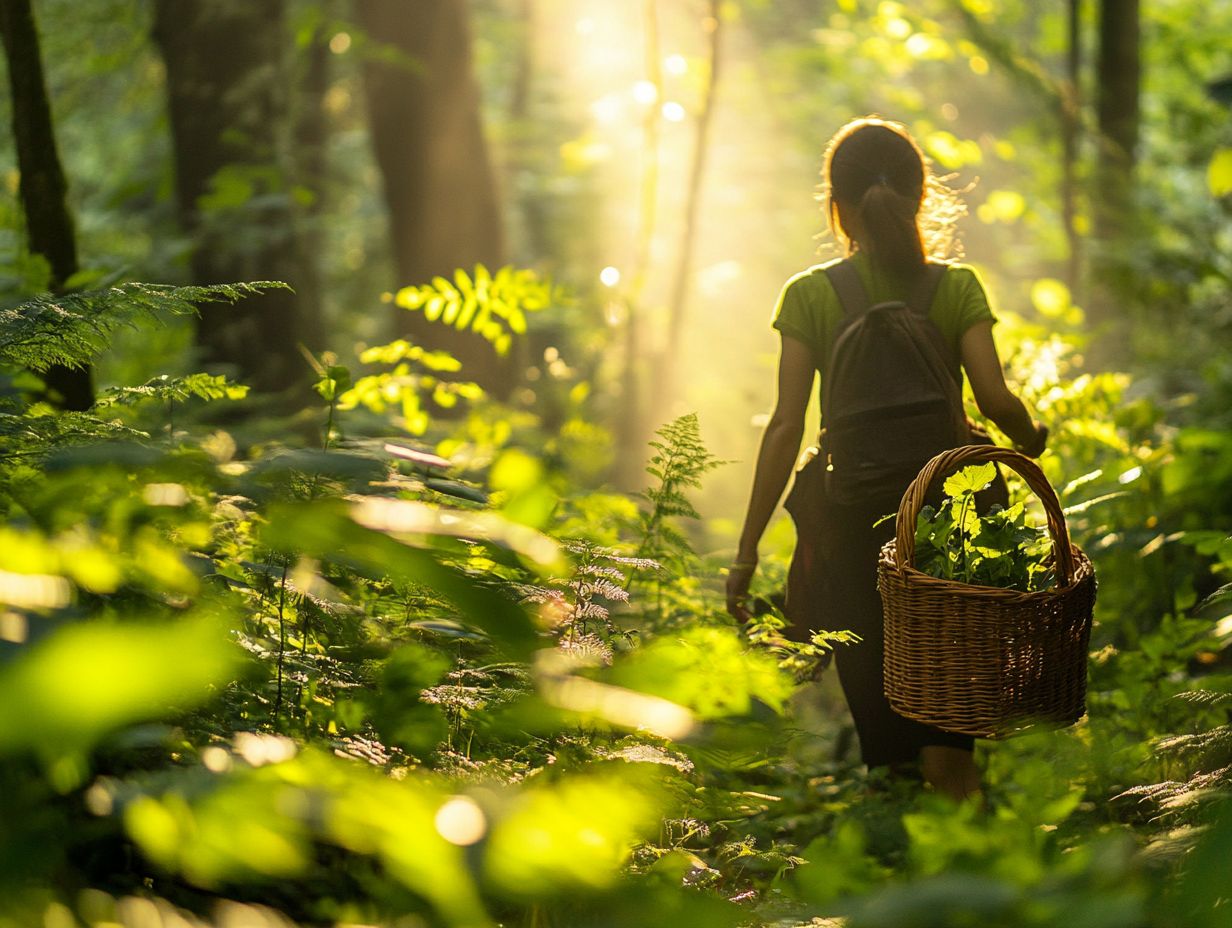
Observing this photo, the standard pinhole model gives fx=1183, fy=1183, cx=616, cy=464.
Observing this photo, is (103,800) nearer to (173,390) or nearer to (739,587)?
(173,390)

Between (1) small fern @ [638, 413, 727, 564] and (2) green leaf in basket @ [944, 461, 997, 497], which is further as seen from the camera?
(1) small fern @ [638, 413, 727, 564]

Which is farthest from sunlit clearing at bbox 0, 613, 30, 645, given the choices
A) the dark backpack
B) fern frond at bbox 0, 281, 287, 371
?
the dark backpack

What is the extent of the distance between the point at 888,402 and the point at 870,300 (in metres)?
0.38

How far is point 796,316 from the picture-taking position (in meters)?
3.80

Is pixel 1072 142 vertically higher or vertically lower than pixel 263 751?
higher

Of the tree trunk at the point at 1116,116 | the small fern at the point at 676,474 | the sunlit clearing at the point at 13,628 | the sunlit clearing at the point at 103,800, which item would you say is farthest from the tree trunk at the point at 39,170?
the tree trunk at the point at 1116,116

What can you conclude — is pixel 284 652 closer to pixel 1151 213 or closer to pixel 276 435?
pixel 276 435

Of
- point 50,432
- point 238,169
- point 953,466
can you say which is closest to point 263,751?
point 50,432

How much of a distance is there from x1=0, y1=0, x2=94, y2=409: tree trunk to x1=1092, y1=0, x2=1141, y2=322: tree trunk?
8122mm

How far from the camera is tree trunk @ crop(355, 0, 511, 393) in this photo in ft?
28.7

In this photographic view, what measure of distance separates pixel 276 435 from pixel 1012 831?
452 cm

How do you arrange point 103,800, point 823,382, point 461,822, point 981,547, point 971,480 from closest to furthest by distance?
point 461,822 < point 103,800 < point 971,480 < point 981,547 < point 823,382

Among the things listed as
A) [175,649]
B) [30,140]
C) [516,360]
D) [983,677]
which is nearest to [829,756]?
[983,677]

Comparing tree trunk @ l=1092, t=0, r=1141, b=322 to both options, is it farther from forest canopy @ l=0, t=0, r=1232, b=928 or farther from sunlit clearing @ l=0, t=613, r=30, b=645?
sunlit clearing @ l=0, t=613, r=30, b=645
